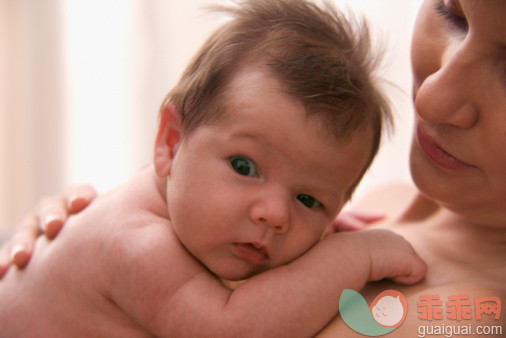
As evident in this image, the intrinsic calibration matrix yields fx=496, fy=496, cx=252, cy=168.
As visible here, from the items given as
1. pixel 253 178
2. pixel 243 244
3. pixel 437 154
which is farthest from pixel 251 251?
pixel 437 154

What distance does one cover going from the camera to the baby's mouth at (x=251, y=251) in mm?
864

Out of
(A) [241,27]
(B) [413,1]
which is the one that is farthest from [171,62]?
(A) [241,27]

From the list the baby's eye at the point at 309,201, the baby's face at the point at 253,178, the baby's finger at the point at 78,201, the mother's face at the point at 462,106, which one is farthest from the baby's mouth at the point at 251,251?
the baby's finger at the point at 78,201

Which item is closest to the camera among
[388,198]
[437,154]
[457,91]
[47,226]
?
[457,91]

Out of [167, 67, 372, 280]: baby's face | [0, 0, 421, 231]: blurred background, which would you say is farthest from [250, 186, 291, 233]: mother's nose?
[0, 0, 421, 231]: blurred background

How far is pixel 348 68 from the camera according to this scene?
91cm

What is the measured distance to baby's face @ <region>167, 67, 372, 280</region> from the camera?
2.75 feet

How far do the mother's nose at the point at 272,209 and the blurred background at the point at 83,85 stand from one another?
1.26 m

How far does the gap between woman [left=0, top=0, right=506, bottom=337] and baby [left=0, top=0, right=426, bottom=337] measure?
8 centimetres

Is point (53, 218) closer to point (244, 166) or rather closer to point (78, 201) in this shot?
point (78, 201)

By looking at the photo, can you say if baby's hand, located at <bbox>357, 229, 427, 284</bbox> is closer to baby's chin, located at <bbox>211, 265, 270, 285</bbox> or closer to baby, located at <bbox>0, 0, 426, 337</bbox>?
baby, located at <bbox>0, 0, 426, 337</bbox>

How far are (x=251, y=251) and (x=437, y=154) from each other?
15.1 inches

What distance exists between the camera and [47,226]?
1.08 m

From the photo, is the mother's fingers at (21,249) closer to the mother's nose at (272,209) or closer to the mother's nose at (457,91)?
the mother's nose at (272,209)
